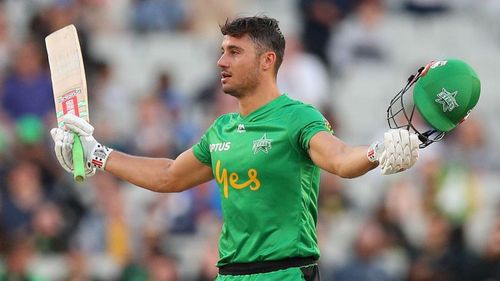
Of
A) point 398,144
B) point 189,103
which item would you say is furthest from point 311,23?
point 398,144

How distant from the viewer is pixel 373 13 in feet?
54.4

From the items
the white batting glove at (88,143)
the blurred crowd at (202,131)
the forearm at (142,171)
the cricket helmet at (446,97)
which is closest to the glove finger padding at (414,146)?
the cricket helmet at (446,97)

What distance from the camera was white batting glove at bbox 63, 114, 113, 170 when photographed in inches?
317

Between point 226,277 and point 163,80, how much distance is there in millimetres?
7563

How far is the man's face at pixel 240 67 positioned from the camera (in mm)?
7625

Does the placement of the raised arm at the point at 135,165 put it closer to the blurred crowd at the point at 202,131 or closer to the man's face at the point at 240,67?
the man's face at the point at 240,67

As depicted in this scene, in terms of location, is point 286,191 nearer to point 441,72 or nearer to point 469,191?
point 441,72

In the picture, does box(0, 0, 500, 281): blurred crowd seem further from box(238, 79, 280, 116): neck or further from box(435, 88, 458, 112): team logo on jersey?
box(435, 88, 458, 112): team logo on jersey

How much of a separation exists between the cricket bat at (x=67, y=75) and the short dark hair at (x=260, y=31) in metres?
1.07

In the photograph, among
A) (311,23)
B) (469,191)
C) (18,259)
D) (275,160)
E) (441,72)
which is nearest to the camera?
(441,72)

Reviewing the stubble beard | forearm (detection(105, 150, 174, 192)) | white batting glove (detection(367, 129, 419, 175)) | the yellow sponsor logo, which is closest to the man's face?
the stubble beard

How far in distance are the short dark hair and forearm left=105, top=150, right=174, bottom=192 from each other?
978 millimetres

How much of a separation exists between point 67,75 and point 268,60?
1398 millimetres

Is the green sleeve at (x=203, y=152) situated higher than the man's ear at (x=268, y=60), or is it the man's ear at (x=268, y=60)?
the man's ear at (x=268, y=60)
